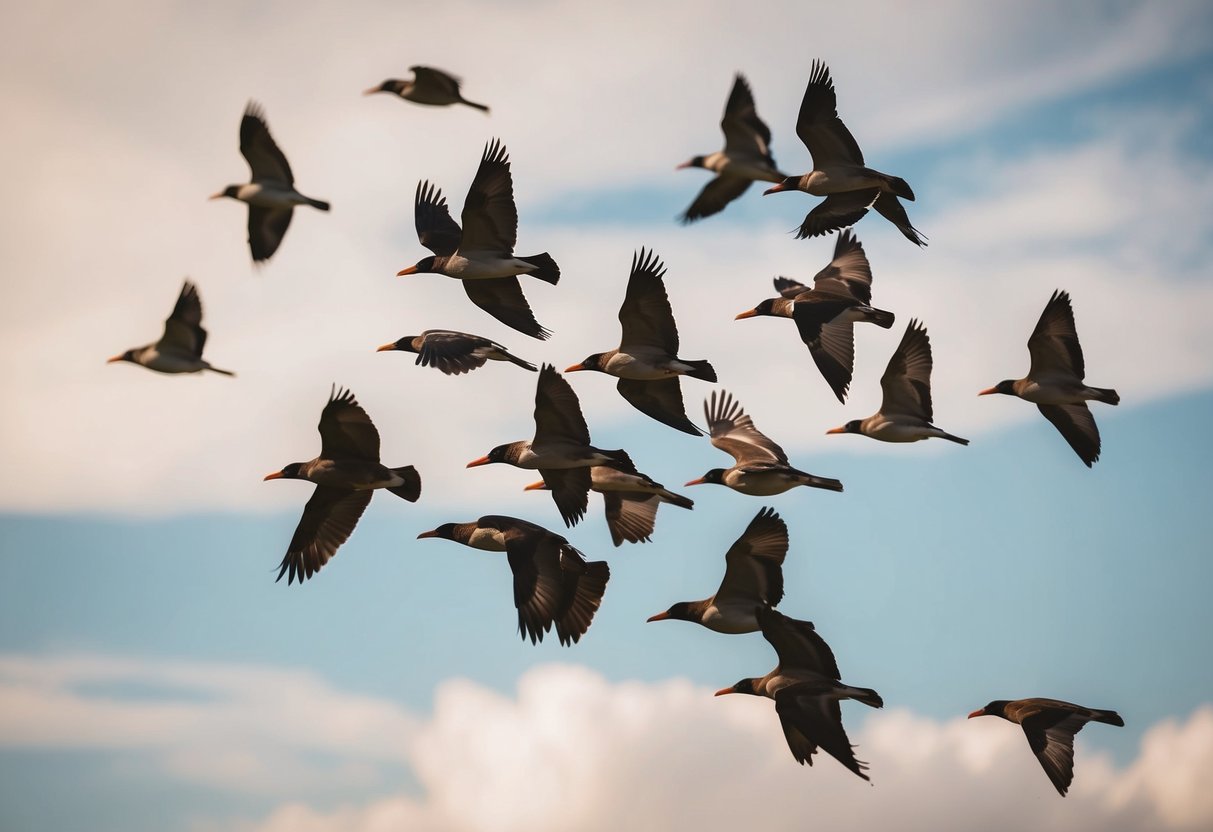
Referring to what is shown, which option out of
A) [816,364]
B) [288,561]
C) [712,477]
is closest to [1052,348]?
[816,364]

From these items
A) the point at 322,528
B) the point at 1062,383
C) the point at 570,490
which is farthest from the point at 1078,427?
the point at 322,528

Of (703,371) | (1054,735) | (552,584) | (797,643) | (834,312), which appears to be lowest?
(1054,735)

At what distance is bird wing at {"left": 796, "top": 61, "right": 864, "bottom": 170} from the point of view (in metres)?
23.6

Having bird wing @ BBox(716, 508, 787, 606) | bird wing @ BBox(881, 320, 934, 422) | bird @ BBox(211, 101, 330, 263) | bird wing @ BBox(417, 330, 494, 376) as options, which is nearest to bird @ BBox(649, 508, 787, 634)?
bird wing @ BBox(716, 508, 787, 606)

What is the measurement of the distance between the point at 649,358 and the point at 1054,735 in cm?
756

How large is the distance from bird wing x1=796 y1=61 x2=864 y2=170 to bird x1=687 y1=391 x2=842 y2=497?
456 centimetres

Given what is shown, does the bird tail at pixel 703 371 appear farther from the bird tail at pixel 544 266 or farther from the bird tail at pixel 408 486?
the bird tail at pixel 408 486

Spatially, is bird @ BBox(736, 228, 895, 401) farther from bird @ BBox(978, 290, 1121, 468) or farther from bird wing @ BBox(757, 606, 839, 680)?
bird wing @ BBox(757, 606, 839, 680)

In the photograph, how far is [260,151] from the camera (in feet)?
75.3

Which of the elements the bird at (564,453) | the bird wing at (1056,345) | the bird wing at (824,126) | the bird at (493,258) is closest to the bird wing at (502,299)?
the bird at (493,258)

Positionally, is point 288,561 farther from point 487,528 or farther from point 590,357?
point 590,357

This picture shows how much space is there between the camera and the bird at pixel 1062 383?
24078 mm

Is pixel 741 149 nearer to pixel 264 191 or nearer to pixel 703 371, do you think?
pixel 703 371

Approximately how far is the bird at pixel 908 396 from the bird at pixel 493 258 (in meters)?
5.11
